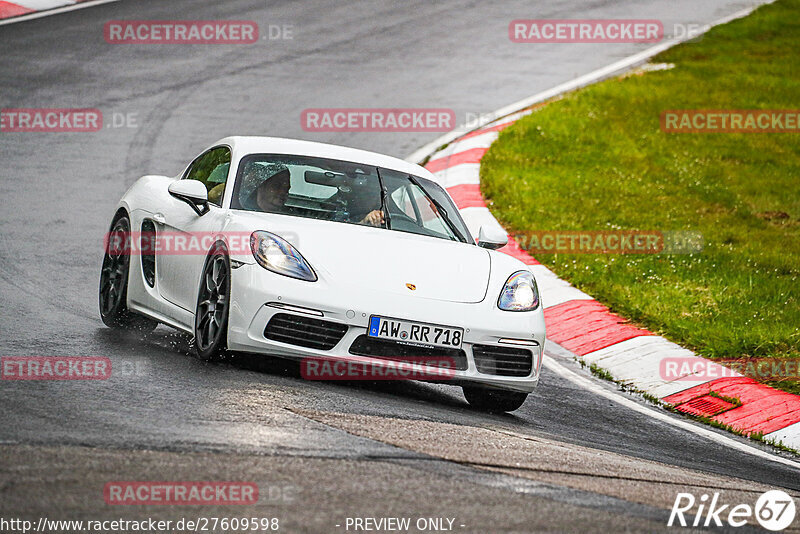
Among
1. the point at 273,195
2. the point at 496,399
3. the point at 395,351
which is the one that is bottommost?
the point at 496,399

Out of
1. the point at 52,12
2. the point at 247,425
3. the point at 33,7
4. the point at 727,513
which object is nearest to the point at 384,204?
the point at 247,425

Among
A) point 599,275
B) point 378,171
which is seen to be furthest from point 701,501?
point 599,275

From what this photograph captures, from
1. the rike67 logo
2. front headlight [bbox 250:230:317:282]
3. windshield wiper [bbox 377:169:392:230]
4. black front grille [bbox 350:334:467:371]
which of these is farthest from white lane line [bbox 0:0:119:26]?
the rike67 logo

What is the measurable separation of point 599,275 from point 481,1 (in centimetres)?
1469

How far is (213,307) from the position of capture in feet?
21.1

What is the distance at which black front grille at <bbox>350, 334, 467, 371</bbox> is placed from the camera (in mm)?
6082

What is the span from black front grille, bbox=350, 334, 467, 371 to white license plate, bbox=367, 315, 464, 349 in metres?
0.03

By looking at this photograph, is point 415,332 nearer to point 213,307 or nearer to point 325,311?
point 325,311

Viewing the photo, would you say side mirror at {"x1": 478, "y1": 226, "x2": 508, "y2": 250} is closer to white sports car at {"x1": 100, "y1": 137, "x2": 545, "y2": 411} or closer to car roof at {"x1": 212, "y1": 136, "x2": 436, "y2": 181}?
white sports car at {"x1": 100, "y1": 137, "x2": 545, "y2": 411}

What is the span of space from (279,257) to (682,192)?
7.61 meters

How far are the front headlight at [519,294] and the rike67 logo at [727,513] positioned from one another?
194 centimetres

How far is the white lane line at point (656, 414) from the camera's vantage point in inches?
262

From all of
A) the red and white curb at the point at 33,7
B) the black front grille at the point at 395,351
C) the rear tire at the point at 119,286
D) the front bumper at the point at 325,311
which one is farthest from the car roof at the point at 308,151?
the red and white curb at the point at 33,7

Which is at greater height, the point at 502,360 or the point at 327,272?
the point at 327,272
